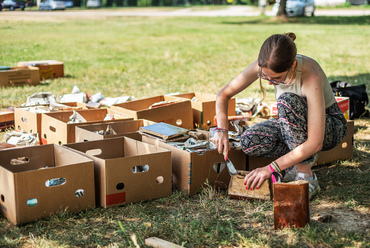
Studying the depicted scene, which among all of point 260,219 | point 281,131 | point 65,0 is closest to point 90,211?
point 260,219

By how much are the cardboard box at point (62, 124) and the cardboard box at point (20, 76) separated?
3162 mm

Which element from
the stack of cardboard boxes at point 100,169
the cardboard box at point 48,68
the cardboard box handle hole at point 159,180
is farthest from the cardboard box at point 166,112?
the cardboard box at point 48,68

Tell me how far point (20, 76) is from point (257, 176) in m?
5.43

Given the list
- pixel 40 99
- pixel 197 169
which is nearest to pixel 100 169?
pixel 197 169

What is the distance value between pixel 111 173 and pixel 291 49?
4.23ft

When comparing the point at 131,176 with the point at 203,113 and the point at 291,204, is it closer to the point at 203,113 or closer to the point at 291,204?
the point at 291,204

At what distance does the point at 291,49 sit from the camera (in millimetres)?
2516

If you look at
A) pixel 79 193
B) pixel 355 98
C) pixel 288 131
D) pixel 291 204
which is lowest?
pixel 79 193

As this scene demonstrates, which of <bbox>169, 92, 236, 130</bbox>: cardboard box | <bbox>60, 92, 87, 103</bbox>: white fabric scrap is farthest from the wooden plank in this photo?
<bbox>60, 92, 87, 103</bbox>: white fabric scrap

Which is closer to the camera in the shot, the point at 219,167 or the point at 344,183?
the point at 219,167

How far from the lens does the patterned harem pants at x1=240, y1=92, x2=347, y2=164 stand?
2.81m

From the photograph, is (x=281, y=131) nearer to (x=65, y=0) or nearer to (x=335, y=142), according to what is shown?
(x=335, y=142)

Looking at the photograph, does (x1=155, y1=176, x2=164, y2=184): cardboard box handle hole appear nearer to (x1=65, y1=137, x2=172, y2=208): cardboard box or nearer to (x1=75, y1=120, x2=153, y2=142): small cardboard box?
(x1=65, y1=137, x2=172, y2=208): cardboard box

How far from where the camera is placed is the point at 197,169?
3.02m
